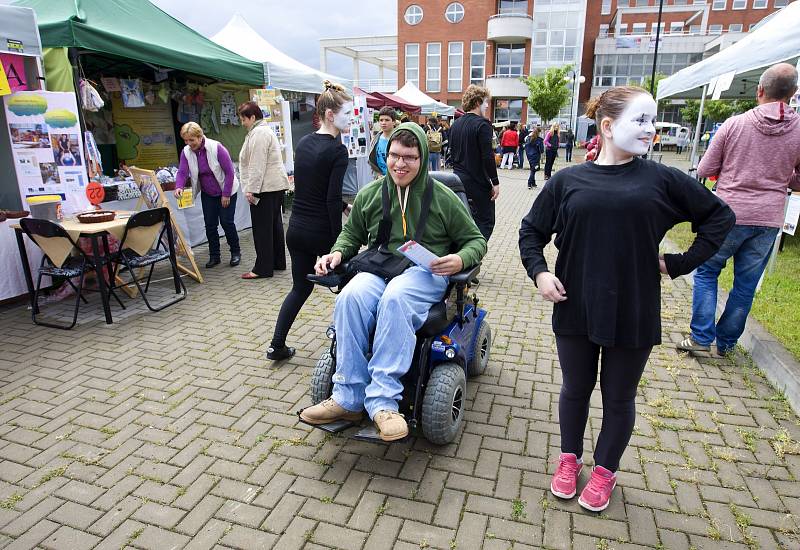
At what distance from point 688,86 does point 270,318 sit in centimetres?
883

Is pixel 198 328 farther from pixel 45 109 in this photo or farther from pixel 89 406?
pixel 45 109

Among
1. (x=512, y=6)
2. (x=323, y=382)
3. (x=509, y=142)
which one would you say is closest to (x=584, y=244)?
(x=323, y=382)

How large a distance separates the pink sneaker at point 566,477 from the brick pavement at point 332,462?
0.07 m

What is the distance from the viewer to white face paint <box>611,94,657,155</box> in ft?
6.55

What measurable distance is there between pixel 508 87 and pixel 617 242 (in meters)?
42.1

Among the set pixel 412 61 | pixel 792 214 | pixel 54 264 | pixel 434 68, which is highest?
pixel 412 61

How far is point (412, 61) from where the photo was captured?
42.4 metres

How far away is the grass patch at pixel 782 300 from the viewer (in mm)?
3994

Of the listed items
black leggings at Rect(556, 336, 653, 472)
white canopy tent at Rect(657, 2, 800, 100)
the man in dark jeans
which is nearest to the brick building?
white canopy tent at Rect(657, 2, 800, 100)

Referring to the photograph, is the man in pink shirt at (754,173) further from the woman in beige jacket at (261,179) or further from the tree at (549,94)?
the tree at (549,94)

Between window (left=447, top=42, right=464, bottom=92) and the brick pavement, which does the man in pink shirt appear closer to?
the brick pavement

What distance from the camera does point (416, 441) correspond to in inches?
115

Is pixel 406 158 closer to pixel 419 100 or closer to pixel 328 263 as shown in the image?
pixel 328 263

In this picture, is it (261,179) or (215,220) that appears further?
(215,220)
